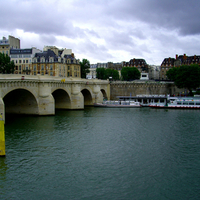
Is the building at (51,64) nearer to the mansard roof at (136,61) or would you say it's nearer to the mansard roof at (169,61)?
the mansard roof at (169,61)

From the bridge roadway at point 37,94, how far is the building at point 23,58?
113ft

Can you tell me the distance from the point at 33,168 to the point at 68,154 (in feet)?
16.3

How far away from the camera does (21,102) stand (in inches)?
2147

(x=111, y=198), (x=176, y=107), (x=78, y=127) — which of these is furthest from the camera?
(x=176, y=107)

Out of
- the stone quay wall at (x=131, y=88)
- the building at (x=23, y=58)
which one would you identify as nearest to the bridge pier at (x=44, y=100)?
the building at (x=23, y=58)

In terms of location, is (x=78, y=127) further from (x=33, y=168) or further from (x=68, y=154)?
(x=33, y=168)

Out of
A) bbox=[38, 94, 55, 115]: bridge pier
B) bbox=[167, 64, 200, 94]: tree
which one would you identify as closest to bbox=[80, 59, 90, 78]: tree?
bbox=[167, 64, 200, 94]: tree

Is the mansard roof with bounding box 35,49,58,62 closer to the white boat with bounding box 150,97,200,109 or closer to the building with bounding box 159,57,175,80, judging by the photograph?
the white boat with bounding box 150,97,200,109

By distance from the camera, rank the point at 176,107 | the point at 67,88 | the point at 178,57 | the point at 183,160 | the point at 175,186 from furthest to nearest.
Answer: the point at 178,57, the point at 176,107, the point at 67,88, the point at 183,160, the point at 175,186

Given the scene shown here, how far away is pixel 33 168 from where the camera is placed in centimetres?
2336

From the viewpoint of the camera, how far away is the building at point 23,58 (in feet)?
318

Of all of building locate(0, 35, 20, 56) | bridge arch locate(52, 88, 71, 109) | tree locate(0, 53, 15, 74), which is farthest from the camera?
building locate(0, 35, 20, 56)

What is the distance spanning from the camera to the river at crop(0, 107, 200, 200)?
19250 millimetres

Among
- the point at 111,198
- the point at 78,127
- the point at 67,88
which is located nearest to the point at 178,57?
the point at 67,88
